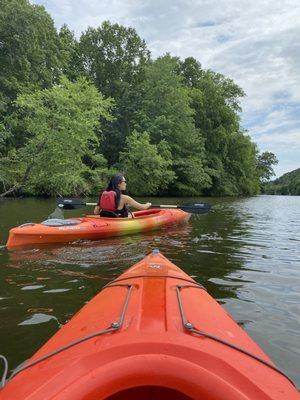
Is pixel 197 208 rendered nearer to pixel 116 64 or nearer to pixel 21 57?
pixel 21 57

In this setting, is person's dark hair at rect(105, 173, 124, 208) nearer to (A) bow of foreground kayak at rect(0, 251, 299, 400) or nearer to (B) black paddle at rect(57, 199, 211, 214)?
(B) black paddle at rect(57, 199, 211, 214)

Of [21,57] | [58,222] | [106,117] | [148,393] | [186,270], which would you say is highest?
[21,57]

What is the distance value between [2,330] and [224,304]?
2.27 metres

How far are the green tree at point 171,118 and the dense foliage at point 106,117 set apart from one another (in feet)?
0.28

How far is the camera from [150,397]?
6.30 feet

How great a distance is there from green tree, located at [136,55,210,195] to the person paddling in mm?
22741

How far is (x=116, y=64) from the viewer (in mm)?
35688

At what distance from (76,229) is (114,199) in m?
1.28

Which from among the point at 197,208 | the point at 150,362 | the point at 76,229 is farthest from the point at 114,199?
the point at 150,362

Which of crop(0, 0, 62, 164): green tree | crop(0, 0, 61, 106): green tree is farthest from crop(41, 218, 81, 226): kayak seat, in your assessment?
crop(0, 0, 61, 106): green tree

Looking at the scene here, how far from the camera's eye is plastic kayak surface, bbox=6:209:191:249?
282 inches

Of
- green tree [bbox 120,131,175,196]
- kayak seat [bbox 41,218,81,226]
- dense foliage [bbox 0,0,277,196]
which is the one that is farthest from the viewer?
green tree [bbox 120,131,175,196]

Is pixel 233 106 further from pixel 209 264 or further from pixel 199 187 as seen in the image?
pixel 209 264

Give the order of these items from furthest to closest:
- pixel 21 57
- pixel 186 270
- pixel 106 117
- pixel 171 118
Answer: pixel 171 118, pixel 21 57, pixel 106 117, pixel 186 270
